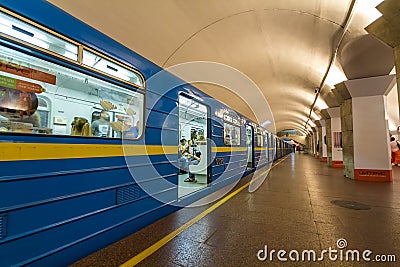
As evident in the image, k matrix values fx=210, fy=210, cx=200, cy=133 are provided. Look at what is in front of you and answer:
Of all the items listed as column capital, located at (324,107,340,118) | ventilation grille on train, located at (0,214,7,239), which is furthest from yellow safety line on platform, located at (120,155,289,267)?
column capital, located at (324,107,340,118)

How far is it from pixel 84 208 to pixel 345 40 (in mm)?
5669

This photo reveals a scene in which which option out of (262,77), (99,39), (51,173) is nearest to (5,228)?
(51,173)

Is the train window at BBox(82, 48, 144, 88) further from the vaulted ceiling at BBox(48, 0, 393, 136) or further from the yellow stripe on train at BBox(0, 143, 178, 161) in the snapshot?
the yellow stripe on train at BBox(0, 143, 178, 161)

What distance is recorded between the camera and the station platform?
2.14 m

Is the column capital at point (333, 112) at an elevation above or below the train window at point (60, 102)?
above

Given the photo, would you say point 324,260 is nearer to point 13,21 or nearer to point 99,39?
point 99,39

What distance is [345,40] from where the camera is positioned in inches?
179

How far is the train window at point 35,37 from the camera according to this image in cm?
154

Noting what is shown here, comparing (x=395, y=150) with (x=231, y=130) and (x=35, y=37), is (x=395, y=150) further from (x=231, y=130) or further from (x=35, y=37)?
(x=35, y=37)

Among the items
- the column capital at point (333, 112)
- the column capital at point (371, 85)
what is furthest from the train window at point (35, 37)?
the column capital at point (333, 112)

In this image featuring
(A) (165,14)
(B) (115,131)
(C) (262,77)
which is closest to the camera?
(B) (115,131)

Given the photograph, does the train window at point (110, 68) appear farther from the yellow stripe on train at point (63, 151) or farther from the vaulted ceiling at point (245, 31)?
the yellow stripe on train at point (63, 151)

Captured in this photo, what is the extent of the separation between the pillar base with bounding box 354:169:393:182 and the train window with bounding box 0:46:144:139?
760cm

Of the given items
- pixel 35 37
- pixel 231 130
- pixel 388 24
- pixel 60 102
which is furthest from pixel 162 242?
pixel 388 24
